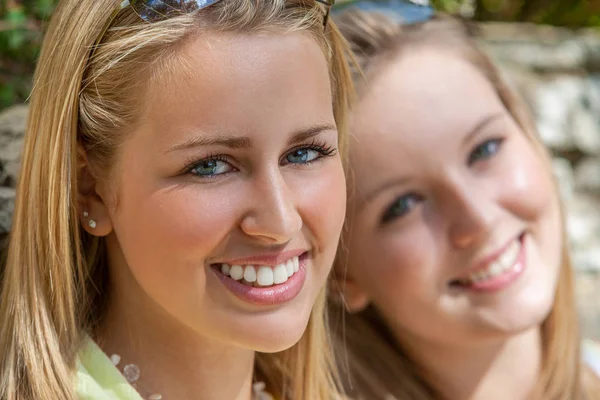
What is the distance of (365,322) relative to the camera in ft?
9.50

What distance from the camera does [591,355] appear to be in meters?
3.23

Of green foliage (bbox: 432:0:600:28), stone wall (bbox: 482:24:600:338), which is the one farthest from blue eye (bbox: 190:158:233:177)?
green foliage (bbox: 432:0:600:28)

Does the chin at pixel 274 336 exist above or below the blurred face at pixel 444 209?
above

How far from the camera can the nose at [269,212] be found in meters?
1.69

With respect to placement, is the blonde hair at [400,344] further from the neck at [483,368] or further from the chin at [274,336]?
the chin at [274,336]

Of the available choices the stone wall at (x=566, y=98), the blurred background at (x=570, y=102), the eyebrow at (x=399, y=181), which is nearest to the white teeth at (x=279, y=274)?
the eyebrow at (x=399, y=181)

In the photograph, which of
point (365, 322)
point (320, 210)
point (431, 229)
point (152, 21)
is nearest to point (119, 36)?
point (152, 21)

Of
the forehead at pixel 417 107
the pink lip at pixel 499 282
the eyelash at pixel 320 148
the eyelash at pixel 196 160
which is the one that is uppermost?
the eyelash at pixel 196 160

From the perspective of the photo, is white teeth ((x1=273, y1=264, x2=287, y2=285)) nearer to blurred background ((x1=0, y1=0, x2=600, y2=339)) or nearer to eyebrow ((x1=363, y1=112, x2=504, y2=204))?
eyebrow ((x1=363, y1=112, x2=504, y2=204))

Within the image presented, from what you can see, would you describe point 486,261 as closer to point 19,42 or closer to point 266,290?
point 266,290

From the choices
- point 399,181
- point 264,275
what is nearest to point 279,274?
point 264,275

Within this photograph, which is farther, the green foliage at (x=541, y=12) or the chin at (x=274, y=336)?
the green foliage at (x=541, y=12)

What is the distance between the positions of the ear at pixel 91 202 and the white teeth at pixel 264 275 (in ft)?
1.22

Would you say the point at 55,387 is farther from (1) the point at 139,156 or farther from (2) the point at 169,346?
(1) the point at 139,156
